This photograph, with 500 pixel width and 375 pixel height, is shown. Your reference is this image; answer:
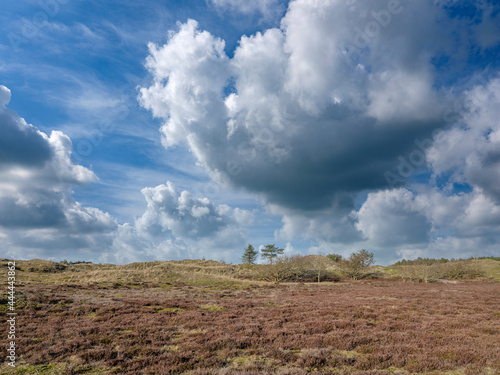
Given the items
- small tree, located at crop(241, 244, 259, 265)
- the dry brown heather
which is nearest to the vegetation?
small tree, located at crop(241, 244, 259, 265)

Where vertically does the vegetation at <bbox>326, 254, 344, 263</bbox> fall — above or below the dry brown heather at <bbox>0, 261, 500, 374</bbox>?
below

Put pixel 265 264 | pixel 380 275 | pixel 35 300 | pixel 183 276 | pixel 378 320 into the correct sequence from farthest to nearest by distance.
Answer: pixel 380 275 → pixel 265 264 → pixel 183 276 → pixel 35 300 → pixel 378 320

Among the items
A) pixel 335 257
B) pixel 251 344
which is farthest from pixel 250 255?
pixel 251 344

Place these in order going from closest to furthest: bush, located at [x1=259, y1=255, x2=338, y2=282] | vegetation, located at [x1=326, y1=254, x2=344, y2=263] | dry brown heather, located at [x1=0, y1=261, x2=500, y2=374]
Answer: dry brown heather, located at [x1=0, y1=261, x2=500, y2=374] < bush, located at [x1=259, y1=255, x2=338, y2=282] < vegetation, located at [x1=326, y1=254, x2=344, y2=263]

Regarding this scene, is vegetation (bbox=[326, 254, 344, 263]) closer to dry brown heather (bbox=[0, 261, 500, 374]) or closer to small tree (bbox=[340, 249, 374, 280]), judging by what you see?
small tree (bbox=[340, 249, 374, 280])

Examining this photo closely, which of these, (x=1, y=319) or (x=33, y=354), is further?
(x=1, y=319)

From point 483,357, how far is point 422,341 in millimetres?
2267

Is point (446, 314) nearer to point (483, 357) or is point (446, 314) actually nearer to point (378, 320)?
point (378, 320)

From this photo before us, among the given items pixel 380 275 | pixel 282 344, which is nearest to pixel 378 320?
pixel 282 344

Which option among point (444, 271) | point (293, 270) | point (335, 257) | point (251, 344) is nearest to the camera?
point (251, 344)

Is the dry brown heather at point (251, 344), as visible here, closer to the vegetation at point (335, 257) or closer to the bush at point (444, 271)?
the bush at point (444, 271)

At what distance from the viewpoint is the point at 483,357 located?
9453 mm

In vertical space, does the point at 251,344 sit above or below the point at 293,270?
above

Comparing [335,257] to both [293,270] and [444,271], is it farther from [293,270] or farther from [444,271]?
[293,270]
